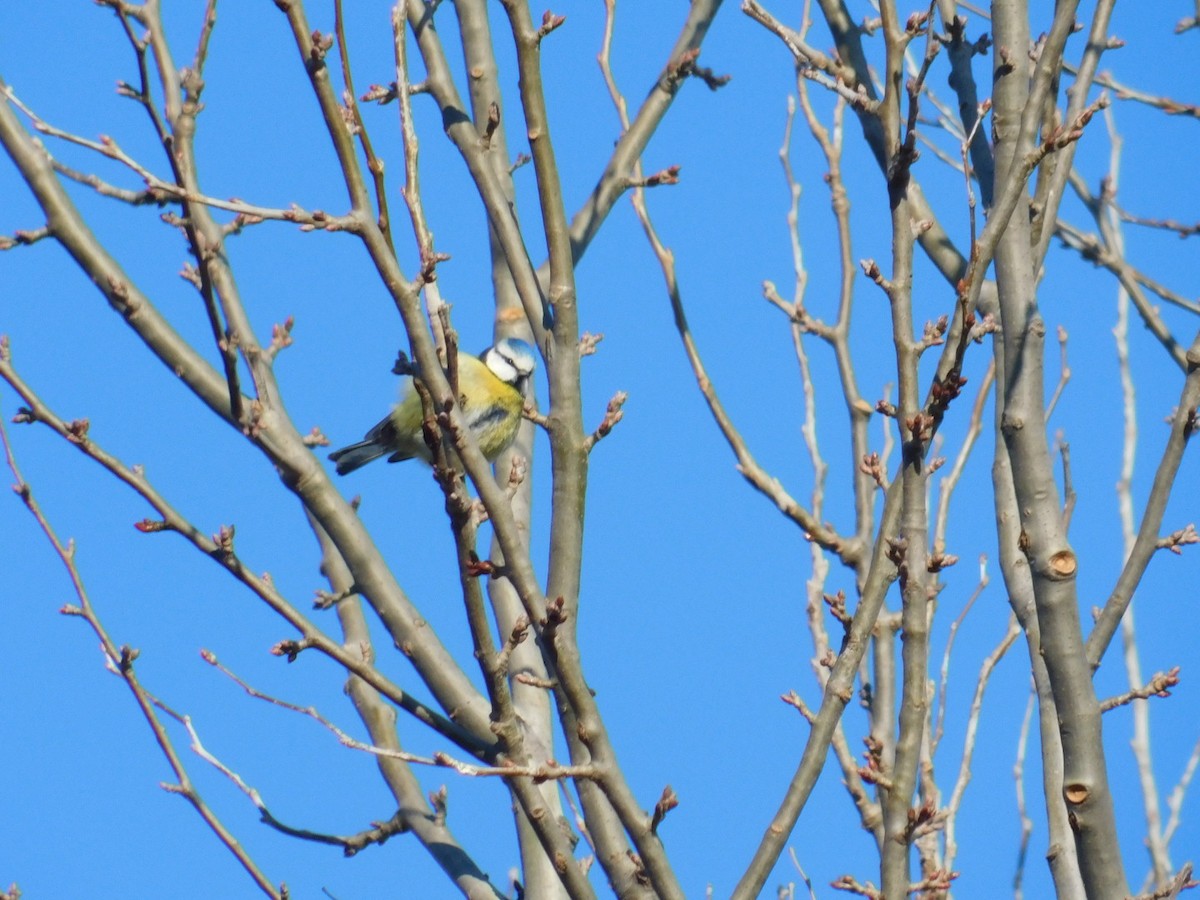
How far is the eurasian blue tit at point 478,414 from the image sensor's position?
4.89m

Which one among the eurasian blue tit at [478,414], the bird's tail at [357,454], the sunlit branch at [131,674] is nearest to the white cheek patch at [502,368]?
the eurasian blue tit at [478,414]

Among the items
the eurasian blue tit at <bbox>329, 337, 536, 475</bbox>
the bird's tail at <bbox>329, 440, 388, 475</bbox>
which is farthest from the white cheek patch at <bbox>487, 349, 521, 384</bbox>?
the bird's tail at <bbox>329, 440, 388, 475</bbox>

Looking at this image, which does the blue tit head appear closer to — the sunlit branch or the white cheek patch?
the white cheek patch

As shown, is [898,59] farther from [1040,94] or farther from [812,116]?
[812,116]

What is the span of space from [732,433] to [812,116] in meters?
1.03

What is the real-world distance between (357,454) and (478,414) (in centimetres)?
60

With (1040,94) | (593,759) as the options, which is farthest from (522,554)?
(1040,94)

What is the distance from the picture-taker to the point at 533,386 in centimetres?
543

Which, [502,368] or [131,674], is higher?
[502,368]

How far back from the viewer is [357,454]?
5.24m

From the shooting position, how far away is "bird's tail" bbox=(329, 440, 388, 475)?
5191 millimetres

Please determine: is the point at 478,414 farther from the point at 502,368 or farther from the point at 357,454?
the point at 357,454

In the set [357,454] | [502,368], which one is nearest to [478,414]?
[502,368]

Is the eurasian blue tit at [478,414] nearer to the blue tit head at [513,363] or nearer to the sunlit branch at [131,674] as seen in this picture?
the blue tit head at [513,363]
